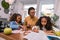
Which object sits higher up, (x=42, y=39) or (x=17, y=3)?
(x=17, y=3)

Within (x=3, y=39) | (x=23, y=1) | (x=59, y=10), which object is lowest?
(x=3, y=39)

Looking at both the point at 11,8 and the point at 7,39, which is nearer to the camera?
the point at 7,39

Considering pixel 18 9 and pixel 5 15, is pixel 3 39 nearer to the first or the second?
pixel 5 15

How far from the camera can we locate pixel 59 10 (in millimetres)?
3441

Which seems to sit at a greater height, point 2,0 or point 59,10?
point 2,0

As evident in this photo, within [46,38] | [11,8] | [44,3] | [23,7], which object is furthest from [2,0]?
[46,38]

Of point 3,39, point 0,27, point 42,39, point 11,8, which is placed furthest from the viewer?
point 11,8

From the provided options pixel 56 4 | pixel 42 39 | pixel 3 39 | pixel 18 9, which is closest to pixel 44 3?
pixel 56 4

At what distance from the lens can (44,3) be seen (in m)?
3.87

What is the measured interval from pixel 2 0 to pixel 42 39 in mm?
2531

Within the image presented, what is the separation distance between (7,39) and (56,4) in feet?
7.52

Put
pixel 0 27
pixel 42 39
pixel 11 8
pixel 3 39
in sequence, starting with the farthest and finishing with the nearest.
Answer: pixel 11 8 → pixel 0 27 → pixel 3 39 → pixel 42 39

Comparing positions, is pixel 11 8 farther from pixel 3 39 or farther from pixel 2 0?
pixel 3 39

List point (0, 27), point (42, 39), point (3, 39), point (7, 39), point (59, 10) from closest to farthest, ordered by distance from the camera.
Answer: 1. point (42, 39)
2. point (7, 39)
3. point (3, 39)
4. point (0, 27)
5. point (59, 10)
